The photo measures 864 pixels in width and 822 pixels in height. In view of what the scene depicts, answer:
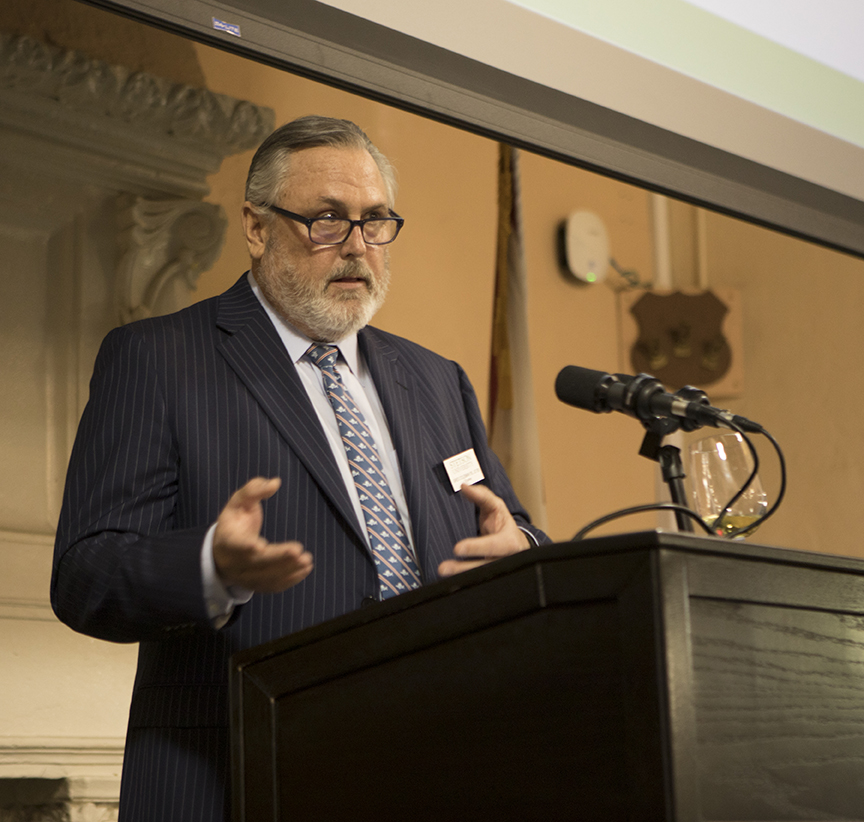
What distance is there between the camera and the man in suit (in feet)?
4.12

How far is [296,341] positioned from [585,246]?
323 cm

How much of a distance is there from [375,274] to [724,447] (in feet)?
2.30

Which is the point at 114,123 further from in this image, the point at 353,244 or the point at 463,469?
the point at 463,469

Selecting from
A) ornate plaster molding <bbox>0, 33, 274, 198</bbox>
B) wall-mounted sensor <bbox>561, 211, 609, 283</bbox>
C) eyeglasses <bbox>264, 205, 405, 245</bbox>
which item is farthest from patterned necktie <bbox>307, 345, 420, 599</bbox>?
wall-mounted sensor <bbox>561, 211, 609, 283</bbox>

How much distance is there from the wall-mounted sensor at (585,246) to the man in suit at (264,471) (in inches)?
114

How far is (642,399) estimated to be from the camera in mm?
1354

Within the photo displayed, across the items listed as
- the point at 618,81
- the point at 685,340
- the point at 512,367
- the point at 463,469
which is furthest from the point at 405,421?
the point at 685,340

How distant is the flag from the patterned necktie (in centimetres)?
201

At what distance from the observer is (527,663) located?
896 millimetres

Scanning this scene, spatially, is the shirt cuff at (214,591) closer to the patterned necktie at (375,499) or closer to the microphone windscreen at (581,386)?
the patterned necktie at (375,499)

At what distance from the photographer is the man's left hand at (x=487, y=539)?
1.24 metres

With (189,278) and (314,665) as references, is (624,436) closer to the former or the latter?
(189,278)

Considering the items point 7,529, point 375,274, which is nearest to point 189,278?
point 7,529

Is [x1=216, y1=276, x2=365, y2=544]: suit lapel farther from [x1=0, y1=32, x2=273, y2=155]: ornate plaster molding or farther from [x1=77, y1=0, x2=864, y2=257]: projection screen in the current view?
[x1=0, y1=32, x2=273, y2=155]: ornate plaster molding
